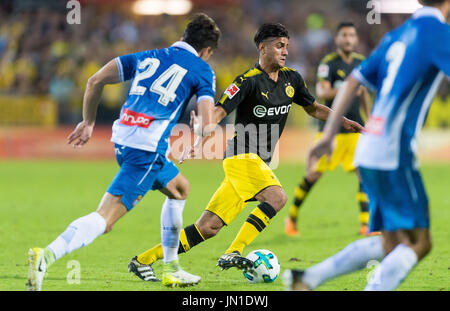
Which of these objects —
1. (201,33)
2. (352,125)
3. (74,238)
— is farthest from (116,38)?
(74,238)

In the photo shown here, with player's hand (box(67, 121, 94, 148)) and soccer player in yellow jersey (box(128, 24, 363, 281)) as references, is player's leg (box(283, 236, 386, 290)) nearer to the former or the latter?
soccer player in yellow jersey (box(128, 24, 363, 281))

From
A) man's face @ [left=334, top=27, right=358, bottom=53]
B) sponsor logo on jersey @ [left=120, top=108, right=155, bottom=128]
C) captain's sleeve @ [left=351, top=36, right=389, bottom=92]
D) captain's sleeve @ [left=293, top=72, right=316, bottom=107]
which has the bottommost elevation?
sponsor logo on jersey @ [left=120, top=108, right=155, bottom=128]

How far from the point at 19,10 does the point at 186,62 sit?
2139 centimetres

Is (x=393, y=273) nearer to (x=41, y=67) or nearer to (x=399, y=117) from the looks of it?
(x=399, y=117)

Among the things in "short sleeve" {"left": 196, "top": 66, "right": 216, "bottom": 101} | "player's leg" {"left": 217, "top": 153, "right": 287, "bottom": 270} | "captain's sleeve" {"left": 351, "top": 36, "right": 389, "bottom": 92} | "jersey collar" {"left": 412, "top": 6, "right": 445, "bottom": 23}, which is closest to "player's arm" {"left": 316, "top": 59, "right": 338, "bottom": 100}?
"player's leg" {"left": 217, "top": 153, "right": 287, "bottom": 270}

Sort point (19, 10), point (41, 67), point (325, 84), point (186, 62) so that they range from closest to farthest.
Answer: point (186, 62), point (325, 84), point (41, 67), point (19, 10)

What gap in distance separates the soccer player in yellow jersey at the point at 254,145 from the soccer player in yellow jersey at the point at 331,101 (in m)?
2.57

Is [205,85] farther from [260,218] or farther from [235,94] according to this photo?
[260,218]

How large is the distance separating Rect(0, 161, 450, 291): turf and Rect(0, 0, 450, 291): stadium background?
0.06ft

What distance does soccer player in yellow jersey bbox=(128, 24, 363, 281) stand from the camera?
6332mm

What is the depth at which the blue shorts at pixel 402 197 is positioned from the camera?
4145 mm

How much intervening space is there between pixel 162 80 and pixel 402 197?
2.08m

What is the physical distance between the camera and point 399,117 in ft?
13.6
